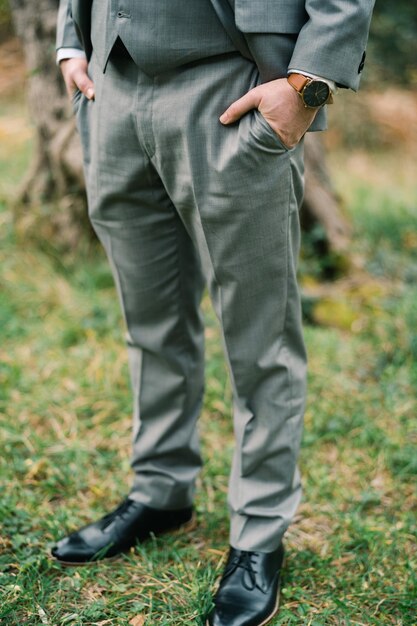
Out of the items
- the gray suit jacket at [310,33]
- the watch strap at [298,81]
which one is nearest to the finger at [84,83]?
the gray suit jacket at [310,33]

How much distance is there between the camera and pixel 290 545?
190cm

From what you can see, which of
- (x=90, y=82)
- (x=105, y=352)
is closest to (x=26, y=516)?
(x=105, y=352)

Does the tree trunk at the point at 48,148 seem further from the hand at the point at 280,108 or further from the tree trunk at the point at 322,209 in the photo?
the hand at the point at 280,108

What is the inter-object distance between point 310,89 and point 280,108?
7 centimetres

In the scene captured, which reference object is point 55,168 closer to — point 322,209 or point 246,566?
point 322,209

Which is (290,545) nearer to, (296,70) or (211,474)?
(211,474)

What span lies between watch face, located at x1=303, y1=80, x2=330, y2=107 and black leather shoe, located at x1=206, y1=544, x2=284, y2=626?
1118 mm

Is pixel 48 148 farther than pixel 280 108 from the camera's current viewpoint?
Yes

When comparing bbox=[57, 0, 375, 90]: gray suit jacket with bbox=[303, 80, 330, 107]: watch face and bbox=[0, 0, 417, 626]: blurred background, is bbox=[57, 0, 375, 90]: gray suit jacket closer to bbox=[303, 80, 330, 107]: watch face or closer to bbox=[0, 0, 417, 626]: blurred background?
bbox=[303, 80, 330, 107]: watch face

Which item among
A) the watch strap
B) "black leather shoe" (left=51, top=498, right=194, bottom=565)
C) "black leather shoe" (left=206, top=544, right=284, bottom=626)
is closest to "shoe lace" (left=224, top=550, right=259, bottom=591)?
"black leather shoe" (left=206, top=544, right=284, bottom=626)

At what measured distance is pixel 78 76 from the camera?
163 centimetres

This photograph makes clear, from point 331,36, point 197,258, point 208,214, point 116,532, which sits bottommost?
point 116,532

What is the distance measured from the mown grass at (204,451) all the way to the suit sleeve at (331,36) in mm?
1276

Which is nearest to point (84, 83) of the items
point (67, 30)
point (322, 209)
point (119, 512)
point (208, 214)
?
point (67, 30)
